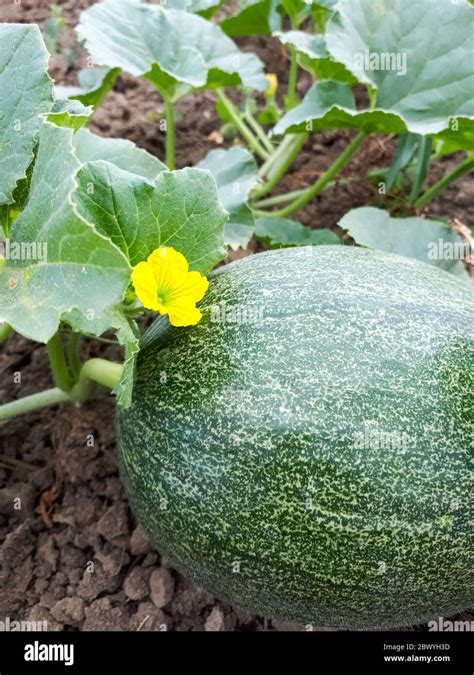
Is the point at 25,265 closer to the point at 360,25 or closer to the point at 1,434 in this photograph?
the point at 1,434

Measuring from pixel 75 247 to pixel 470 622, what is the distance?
4.85ft

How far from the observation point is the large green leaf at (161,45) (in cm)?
227

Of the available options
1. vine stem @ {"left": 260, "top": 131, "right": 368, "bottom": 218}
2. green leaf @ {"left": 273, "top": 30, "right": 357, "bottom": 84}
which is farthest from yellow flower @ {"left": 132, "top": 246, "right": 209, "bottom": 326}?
vine stem @ {"left": 260, "top": 131, "right": 368, "bottom": 218}

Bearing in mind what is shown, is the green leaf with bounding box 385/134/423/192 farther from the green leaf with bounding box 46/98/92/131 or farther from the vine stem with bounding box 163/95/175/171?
the green leaf with bounding box 46/98/92/131

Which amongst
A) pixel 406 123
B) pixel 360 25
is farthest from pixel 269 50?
pixel 406 123

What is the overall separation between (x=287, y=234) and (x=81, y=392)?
0.90 metres

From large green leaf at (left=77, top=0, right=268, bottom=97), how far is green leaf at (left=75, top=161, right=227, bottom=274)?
69 centimetres

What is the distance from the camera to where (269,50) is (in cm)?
384

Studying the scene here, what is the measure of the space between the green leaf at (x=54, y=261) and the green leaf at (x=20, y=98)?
7 cm

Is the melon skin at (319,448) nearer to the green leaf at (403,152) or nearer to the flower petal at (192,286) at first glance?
the flower petal at (192,286)

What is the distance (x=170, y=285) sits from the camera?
1.61m

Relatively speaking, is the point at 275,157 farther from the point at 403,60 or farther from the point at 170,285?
the point at 170,285

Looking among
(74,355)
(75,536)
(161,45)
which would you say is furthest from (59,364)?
(161,45)

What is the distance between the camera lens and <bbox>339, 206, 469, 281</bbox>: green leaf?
232cm
